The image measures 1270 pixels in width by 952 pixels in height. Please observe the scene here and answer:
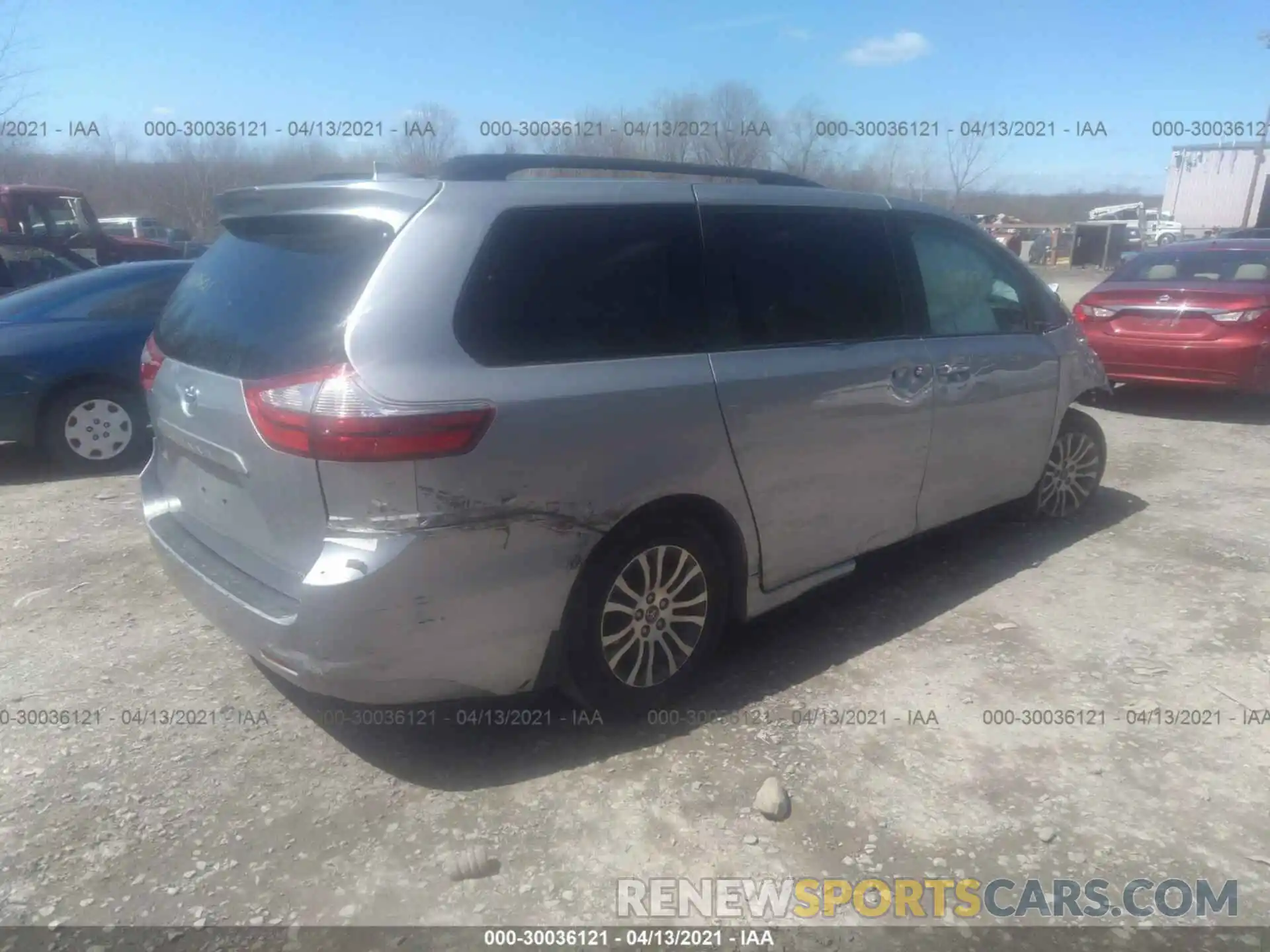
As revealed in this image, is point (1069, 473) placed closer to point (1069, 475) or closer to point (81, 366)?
point (1069, 475)

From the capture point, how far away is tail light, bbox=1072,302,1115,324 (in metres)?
8.54

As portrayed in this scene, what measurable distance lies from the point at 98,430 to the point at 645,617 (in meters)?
4.81

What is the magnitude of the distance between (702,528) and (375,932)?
64.1 inches

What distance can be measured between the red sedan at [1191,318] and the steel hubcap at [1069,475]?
2.63m

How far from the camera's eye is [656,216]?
3.23m

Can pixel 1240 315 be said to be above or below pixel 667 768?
above

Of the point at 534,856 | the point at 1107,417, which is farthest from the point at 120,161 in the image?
the point at 534,856

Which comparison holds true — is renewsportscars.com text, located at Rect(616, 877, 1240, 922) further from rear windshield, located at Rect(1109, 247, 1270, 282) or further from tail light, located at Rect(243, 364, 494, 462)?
rear windshield, located at Rect(1109, 247, 1270, 282)

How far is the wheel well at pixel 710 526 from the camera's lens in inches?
120

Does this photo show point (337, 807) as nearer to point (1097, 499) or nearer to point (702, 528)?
point (702, 528)

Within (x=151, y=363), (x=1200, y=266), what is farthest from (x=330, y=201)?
(x=1200, y=266)

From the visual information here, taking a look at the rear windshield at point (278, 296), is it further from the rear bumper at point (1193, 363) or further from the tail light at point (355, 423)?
the rear bumper at point (1193, 363)

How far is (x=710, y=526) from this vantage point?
334cm

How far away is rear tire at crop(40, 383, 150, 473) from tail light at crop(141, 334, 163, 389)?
309cm
